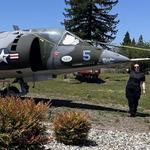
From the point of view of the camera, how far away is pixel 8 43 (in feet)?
65.4

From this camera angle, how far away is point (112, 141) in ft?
39.6

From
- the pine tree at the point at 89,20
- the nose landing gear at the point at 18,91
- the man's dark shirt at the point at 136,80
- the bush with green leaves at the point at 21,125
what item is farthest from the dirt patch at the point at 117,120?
the pine tree at the point at 89,20

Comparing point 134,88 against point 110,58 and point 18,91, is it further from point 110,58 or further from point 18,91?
point 18,91

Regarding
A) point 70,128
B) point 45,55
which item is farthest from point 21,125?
point 45,55

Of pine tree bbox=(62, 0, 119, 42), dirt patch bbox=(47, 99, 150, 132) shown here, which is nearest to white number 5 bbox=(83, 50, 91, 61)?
dirt patch bbox=(47, 99, 150, 132)

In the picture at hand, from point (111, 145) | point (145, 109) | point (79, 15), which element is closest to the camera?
point (111, 145)

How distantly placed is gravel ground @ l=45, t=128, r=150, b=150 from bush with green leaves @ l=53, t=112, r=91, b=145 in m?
0.16

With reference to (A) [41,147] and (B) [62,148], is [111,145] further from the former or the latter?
(A) [41,147]

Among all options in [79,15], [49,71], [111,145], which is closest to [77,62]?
[49,71]

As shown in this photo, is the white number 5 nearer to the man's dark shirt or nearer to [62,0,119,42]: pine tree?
the man's dark shirt

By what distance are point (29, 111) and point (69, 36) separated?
11.3 m

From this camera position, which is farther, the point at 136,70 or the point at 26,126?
the point at 136,70

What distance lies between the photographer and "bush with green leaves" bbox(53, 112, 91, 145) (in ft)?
36.6

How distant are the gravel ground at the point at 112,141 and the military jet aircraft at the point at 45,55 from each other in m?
5.72
